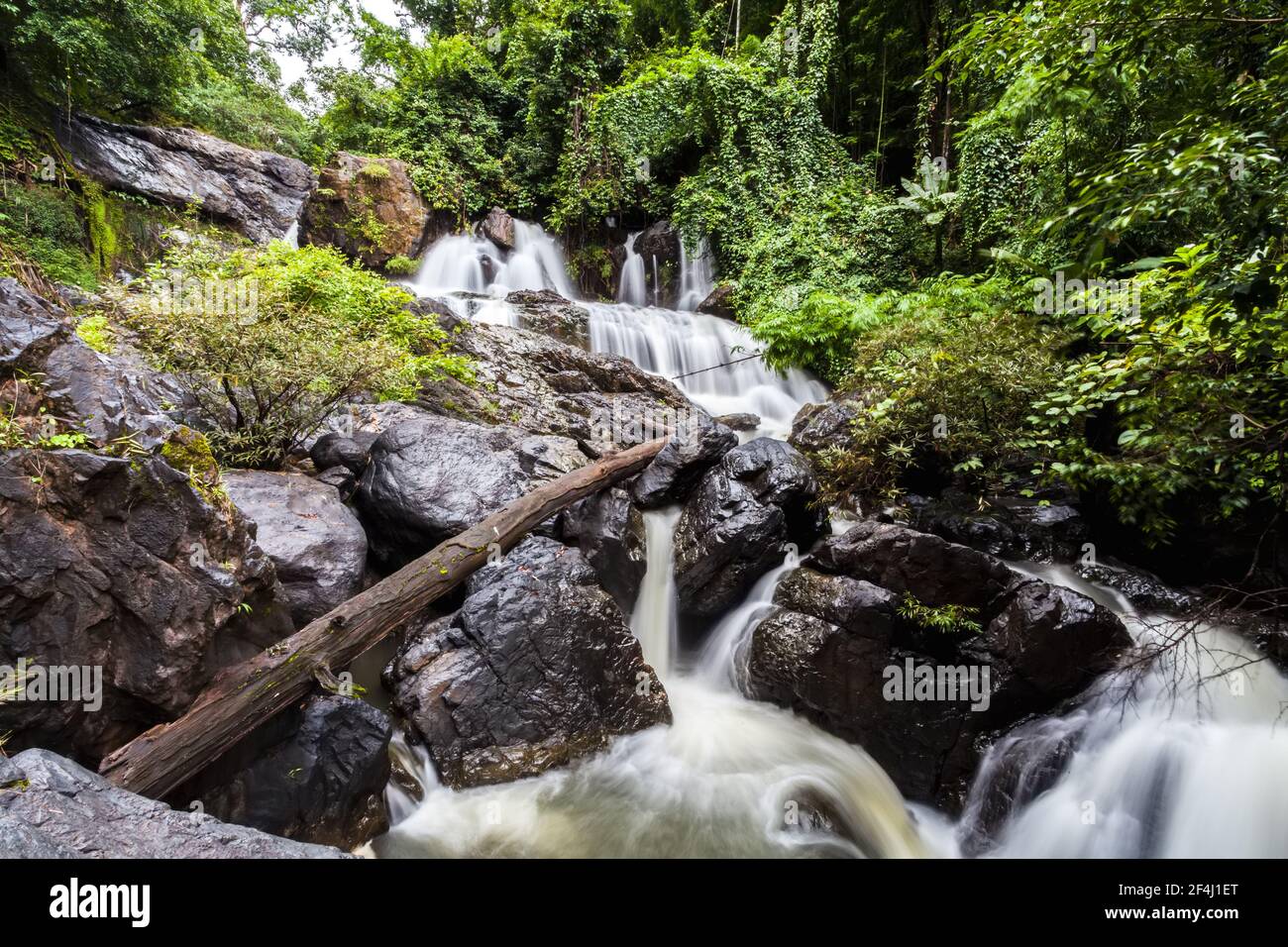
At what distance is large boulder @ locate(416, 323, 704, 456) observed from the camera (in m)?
8.19

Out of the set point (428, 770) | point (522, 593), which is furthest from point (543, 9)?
point (428, 770)

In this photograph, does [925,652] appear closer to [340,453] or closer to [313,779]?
[313,779]

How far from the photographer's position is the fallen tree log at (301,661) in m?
2.66

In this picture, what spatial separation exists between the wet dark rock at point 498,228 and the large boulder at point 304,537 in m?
12.1

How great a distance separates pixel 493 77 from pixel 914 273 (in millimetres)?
14521

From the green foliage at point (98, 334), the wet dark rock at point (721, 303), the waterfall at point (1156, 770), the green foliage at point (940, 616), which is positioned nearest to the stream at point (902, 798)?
the waterfall at point (1156, 770)

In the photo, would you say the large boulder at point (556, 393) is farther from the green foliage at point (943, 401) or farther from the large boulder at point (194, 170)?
the large boulder at point (194, 170)

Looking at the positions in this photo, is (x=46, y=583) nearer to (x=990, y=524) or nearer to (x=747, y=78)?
(x=990, y=524)

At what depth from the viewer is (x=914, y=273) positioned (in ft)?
40.2

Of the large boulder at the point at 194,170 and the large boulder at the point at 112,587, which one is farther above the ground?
the large boulder at the point at 194,170

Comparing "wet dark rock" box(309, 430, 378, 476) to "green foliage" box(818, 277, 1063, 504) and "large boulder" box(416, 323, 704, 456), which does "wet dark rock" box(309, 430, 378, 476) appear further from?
"green foliage" box(818, 277, 1063, 504)

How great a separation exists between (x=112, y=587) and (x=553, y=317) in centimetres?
975

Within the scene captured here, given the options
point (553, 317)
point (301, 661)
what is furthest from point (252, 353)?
point (553, 317)

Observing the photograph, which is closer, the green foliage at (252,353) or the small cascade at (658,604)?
the green foliage at (252,353)
